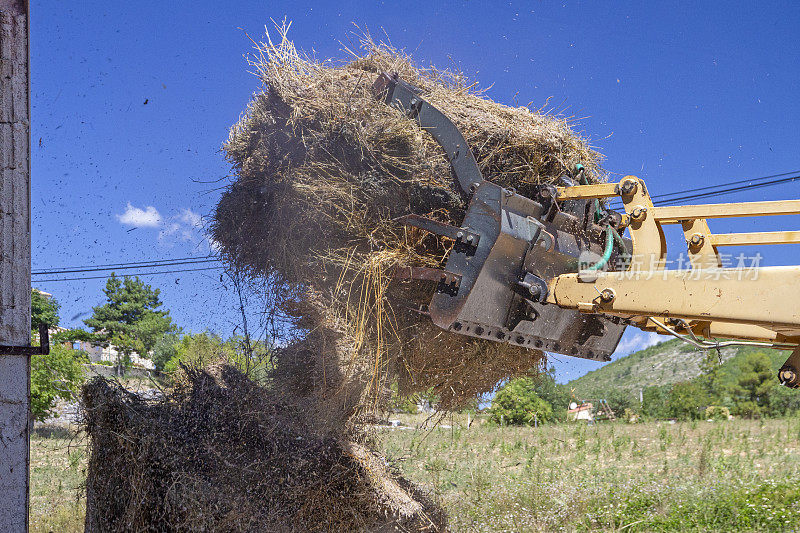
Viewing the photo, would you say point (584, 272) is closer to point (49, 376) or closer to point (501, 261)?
point (501, 261)

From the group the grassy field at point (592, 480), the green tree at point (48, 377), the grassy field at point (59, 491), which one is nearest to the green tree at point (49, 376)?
the green tree at point (48, 377)

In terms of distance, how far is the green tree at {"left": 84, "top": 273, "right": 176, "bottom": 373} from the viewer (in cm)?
3488

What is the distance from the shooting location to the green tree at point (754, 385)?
19.2 metres

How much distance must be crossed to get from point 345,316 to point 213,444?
52.2 inches

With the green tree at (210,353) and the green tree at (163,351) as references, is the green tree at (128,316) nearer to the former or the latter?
the green tree at (163,351)

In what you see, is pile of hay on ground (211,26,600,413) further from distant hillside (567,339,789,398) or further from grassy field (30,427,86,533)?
distant hillside (567,339,789,398)

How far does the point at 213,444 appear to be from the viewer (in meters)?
4.45

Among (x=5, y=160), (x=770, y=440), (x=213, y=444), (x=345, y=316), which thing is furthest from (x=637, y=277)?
(x=770, y=440)

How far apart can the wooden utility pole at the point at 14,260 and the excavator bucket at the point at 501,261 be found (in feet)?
7.05

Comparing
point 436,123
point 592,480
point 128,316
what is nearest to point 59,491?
point 436,123

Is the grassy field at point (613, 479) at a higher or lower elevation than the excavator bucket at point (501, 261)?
lower

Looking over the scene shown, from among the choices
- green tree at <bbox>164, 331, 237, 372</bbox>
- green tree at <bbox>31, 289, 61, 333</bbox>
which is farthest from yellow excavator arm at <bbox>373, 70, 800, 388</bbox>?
green tree at <bbox>31, 289, 61, 333</bbox>

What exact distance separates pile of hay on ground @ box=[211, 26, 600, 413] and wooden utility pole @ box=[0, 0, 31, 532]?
152 centimetres

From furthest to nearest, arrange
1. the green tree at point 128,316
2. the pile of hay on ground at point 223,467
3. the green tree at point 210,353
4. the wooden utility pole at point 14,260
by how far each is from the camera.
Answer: the green tree at point 128,316 < the green tree at point 210,353 < the pile of hay on ground at point 223,467 < the wooden utility pole at point 14,260
